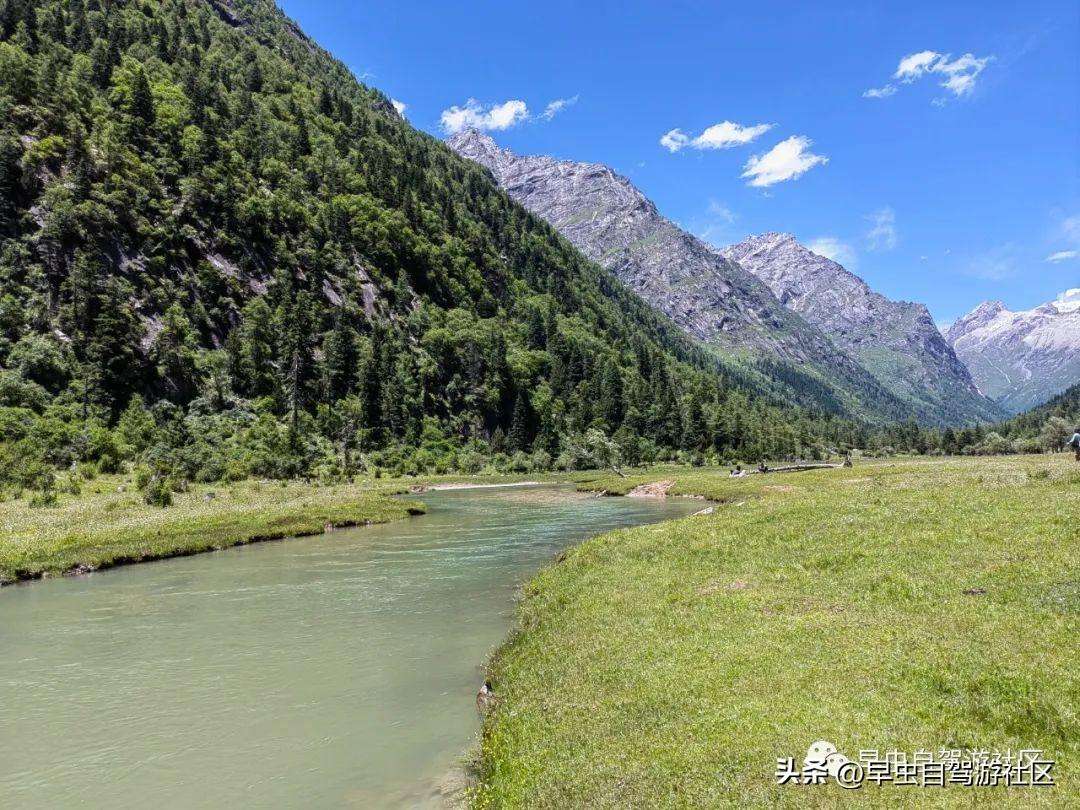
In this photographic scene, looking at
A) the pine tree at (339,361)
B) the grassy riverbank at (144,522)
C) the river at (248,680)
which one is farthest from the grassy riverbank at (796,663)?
the pine tree at (339,361)

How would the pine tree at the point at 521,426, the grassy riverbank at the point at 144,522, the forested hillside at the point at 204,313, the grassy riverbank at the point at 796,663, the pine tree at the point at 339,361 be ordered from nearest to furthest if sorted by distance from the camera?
the grassy riverbank at the point at 796,663 < the grassy riverbank at the point at 144,522 < the forested hillside at the point at 204,313 < the pine tree at the point at 339,361 < the pine tree at the point at 521,426

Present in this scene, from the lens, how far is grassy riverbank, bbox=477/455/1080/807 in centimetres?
1080

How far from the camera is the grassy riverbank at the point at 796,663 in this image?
10805 millimetres

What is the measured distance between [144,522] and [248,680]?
120 feet

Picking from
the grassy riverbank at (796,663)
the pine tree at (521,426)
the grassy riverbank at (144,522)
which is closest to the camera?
the grassy riverbank at (796,663)

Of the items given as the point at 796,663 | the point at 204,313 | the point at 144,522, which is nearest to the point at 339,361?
the point at 204,313

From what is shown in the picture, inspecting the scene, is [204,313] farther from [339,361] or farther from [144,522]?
[144,522]

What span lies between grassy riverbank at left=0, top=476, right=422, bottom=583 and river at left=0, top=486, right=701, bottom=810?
9.95ft

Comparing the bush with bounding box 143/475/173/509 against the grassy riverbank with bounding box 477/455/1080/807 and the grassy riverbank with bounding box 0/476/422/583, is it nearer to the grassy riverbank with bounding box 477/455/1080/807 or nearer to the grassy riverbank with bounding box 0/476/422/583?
the grassy riverbank with bounding box 0/476/422/583

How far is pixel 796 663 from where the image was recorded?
14594 millimetres

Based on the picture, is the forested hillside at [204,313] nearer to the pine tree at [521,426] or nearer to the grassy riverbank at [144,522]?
the pine tree at [521,426]

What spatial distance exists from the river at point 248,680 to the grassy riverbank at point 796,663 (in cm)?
257

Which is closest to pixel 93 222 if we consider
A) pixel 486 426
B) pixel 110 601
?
pixel 486 426

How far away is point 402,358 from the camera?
16325cm
